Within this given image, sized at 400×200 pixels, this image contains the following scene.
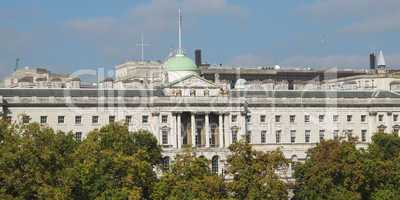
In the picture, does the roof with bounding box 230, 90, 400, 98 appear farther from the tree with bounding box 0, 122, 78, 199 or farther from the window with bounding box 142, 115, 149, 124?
the tree with bounding box 0, 122, 78, 199

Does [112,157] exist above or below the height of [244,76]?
below

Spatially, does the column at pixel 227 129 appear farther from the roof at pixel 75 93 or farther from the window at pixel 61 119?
the window at pixel 61 119

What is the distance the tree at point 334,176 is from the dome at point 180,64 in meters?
38.7

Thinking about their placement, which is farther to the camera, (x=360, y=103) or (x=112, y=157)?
(x=360, y=103)

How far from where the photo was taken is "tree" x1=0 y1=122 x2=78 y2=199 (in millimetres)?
81750

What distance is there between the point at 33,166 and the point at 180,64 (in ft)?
170

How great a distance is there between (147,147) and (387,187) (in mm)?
26566

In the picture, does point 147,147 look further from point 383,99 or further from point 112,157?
point 383,99

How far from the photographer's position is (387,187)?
9531 cm

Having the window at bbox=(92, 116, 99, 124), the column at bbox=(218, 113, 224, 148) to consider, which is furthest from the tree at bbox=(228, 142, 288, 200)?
the column at bbox=(218, 113, 224, 148)

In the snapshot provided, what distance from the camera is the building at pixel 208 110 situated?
123 meters

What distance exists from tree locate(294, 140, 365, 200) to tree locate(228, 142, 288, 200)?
4735 millimetres

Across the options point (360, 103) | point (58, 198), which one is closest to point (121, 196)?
point (58, 198)

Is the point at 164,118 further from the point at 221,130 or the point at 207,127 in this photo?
the point at 221,130
